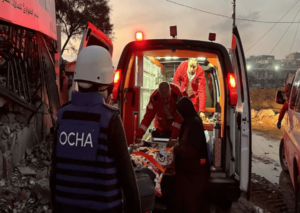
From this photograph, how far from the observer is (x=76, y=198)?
5.70 feet

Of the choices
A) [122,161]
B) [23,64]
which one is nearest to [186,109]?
[122,161]

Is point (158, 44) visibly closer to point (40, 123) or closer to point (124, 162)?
point (124, 162)

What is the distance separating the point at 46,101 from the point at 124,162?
21.3 ft

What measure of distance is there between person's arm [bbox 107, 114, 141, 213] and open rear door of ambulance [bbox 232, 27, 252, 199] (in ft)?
6.02

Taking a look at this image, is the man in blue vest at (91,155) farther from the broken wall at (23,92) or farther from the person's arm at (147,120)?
the broken wall at (23,92)

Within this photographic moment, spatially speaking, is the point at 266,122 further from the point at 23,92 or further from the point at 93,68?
the point at 93,68

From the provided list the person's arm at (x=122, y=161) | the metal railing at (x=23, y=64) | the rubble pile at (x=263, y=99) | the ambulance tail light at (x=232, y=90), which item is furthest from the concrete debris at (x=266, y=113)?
the person's arm at (x=122, y=161)

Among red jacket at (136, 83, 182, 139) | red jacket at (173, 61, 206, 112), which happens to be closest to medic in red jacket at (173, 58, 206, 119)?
red jacket at (173, 61, 206, 112)

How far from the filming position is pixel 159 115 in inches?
203

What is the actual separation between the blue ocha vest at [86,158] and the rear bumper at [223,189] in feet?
6.45

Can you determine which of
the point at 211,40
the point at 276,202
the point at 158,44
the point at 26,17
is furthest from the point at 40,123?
the point at 276,202

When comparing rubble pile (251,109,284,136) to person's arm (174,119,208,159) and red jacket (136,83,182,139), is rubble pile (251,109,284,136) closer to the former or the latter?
red jacket (136,83,182,139)

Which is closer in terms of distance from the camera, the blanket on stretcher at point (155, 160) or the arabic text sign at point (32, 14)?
the blanket on stretcher at point (155, 160)

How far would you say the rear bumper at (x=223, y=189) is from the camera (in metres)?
3.33
